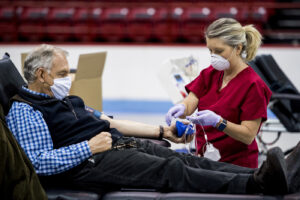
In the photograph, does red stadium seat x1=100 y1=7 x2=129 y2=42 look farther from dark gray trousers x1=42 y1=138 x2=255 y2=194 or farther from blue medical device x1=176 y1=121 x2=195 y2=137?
dark gray trousers x1=42 y1=138 x2=255 y2=194

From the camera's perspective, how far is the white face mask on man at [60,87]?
82.7 inches

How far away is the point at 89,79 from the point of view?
310cm

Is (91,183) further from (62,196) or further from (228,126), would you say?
(228,126)

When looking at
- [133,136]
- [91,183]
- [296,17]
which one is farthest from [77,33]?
[91,183]

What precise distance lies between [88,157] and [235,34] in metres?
0.97

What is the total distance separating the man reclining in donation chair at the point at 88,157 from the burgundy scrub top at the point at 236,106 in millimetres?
278

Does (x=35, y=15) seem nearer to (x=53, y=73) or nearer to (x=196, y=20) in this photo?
(x=196, y=20)

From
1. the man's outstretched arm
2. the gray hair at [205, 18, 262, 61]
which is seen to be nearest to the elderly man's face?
the man's outstretched arm

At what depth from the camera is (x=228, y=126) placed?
7.27 ft

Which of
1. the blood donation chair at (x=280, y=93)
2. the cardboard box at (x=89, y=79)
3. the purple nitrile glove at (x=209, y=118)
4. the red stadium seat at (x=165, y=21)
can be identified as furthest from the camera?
the red stadium seat at (x=165, y=21)

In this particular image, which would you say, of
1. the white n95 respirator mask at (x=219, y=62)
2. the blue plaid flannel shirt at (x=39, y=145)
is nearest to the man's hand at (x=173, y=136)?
the white n95 respirator mask at (x=219, y=62)

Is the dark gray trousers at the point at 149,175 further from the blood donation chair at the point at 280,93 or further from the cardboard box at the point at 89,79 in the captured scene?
the blood donation chair at the point at 280,93

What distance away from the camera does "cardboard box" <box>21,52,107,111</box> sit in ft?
9.82

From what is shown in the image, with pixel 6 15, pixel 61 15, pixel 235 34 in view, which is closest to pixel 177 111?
pixel 235 34
